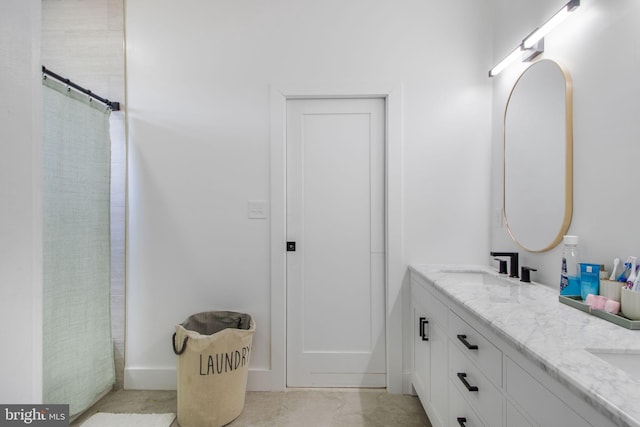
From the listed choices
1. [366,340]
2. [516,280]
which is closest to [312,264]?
[366,340]

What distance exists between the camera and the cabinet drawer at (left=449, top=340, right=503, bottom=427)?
95cm


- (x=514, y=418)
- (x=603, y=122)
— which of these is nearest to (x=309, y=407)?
(x=514, y=418)

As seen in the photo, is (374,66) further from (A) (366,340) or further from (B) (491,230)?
(A) (366,340)

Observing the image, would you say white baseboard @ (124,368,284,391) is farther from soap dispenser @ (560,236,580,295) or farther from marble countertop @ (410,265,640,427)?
soap dispenser @ (560,236,580,295)

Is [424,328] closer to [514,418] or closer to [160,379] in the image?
[514,418]

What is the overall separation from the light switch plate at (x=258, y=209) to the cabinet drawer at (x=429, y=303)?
1.07 metres

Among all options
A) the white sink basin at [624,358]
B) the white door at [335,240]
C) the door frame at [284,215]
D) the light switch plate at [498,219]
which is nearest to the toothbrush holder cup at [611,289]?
the white sink basin at [624,358]

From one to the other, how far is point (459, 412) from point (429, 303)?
1.64 feet

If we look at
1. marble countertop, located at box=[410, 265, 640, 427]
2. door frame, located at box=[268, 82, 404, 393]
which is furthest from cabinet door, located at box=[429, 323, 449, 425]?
door frame, located at box=[268, 82, 404, 393]

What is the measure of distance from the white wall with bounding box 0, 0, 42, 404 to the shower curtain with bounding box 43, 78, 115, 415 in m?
0.92

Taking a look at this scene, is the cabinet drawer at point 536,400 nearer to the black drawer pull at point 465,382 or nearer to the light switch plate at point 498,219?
the black drawer pull at point 465,382

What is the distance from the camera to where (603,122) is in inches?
45.3

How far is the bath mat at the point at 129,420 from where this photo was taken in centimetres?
161

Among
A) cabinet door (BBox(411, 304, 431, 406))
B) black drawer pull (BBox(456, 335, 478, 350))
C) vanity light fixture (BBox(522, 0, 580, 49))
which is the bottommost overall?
cabinet door (BBox(411, 304, 431, 406))
